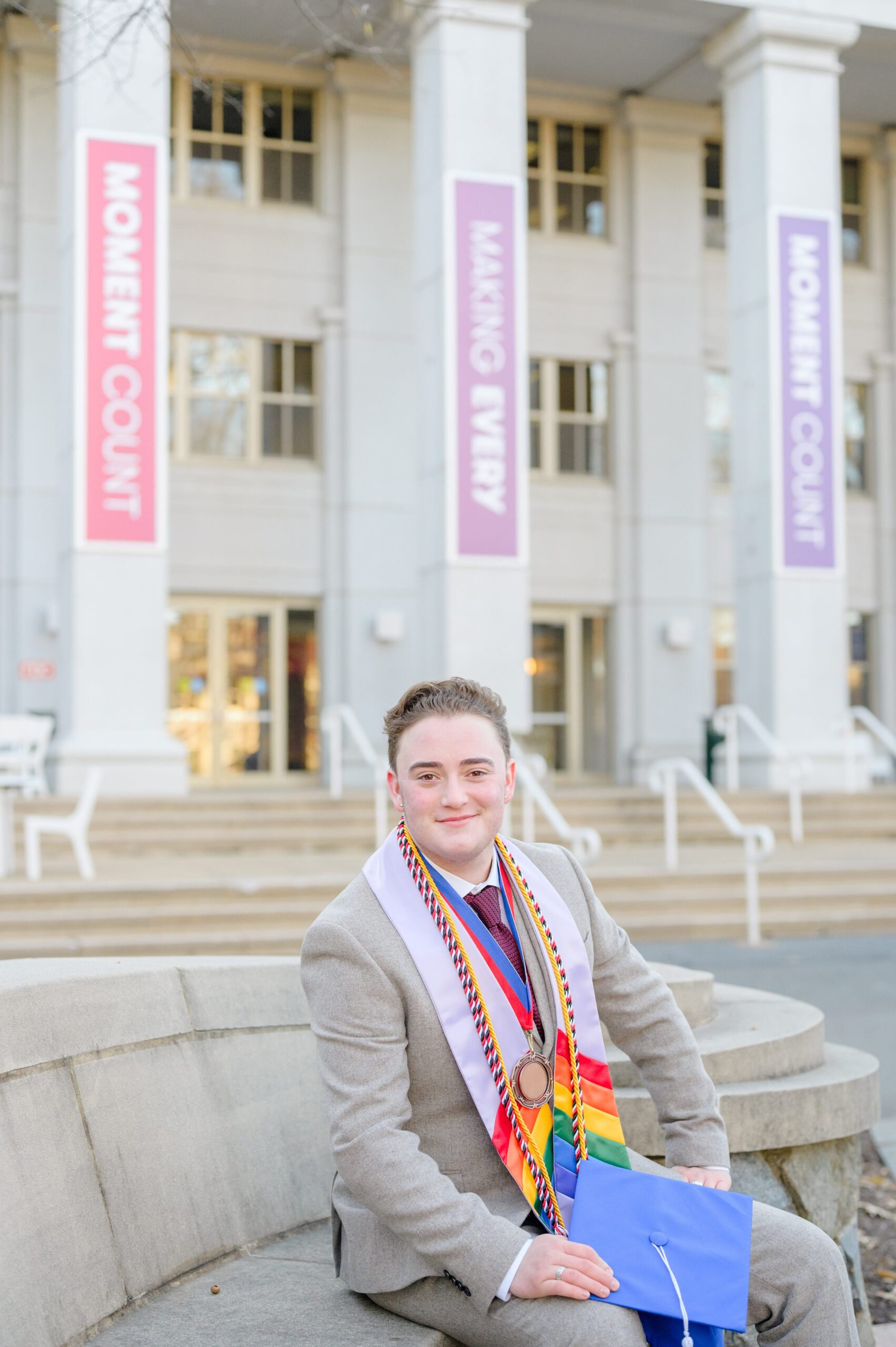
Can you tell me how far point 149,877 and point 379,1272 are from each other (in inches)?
341

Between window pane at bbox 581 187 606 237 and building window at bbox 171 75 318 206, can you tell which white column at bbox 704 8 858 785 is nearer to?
window pane at bbox 581 187 606 237

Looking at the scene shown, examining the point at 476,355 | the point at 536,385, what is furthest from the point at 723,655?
the point at 476,355

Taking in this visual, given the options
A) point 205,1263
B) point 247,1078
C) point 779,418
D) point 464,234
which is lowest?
point 205,1263

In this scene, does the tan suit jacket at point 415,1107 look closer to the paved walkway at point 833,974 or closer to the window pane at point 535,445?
the paved walkway at point 833,974

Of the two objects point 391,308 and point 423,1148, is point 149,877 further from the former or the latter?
point 391,308

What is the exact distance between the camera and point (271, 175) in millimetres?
19547

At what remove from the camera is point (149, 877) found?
1119 centimetres

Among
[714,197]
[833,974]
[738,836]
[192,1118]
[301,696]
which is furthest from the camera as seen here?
[714,197]

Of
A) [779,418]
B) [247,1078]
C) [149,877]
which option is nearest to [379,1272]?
[247,1078]

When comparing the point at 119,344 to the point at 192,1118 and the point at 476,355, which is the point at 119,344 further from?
the point at 192,1118

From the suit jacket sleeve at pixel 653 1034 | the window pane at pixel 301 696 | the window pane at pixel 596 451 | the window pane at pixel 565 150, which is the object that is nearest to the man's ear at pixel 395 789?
the suit jacket sleeve at pixel 653 1034

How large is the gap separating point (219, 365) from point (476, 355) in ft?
15.3

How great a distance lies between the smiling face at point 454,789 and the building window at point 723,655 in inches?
755

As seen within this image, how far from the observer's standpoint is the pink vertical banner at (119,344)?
48.5 feet
